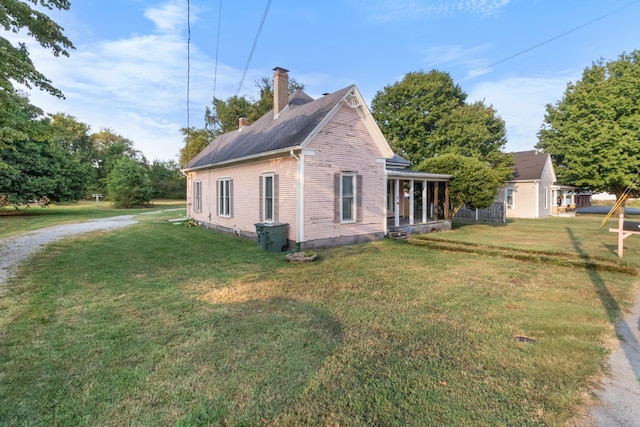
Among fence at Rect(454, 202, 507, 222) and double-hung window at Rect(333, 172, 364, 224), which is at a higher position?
double-hung window at Rect(333, 172, 364, 224)

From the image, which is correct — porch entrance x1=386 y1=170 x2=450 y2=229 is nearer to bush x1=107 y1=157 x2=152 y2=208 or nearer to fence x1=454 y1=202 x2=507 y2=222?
fence x1=454 y1=202 x2=507 y2=222

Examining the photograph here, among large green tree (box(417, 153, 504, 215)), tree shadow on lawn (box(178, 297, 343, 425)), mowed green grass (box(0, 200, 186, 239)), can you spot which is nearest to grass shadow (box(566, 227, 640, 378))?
tree shadow on lawn (box(178, 297, 343, 425))

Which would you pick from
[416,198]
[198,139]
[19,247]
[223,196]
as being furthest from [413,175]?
[198,139]

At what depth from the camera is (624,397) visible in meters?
2.74

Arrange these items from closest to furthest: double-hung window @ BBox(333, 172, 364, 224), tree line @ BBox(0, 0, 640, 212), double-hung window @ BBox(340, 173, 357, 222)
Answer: double-hung window @ BBox(333, 172, 364, 224), double-hung window @ BBox(340, 173, 357, 222), tree line @ BBox(0, 0, 640, 212)

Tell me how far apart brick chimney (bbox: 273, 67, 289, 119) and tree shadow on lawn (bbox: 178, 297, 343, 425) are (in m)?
11.0

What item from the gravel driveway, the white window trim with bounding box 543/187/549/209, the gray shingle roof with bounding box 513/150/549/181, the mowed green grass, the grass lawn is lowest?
the grass lawn

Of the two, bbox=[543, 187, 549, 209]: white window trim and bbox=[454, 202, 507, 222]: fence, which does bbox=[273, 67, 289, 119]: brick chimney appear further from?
bbox=[543, 187, 549, 209]: white window trim

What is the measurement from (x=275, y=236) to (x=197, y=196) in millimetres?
10061

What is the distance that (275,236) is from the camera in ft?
32.8

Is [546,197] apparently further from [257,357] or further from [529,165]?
[257,357]

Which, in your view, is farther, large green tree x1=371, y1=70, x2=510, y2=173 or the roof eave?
large green tree x1=371, y1=70, x2=510, y2=173

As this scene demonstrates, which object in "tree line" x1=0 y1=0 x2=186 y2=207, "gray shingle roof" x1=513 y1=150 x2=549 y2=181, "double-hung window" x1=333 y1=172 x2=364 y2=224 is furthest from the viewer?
"gray shingle roof" x1=513 y1=150 x2=549 y2=181

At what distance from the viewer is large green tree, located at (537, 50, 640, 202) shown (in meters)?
23.8
